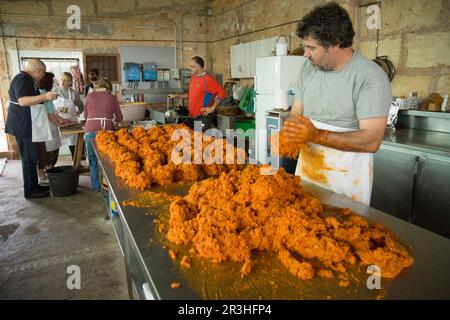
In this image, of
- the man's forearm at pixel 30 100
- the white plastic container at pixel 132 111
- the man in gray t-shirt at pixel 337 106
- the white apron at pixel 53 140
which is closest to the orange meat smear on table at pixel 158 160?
the man in gray t-shirt at pixel 337 106

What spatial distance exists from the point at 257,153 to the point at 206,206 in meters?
4.07

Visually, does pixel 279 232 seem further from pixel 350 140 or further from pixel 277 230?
pixel 350 140

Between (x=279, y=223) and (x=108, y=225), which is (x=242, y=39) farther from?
(x=279, y=223)

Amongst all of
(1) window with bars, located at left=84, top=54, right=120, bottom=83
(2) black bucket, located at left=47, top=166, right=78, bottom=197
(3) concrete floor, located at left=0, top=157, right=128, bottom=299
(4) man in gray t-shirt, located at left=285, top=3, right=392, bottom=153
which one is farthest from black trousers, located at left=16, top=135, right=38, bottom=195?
(4) man in gray t-shirt, located at left=285, top=3, right=392, bottom=153

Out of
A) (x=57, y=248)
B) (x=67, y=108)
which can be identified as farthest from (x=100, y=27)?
(x=57, y=248)

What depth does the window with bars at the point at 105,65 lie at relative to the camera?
7.47 metres

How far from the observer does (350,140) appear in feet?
5.86

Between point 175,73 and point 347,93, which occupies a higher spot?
point 175,73

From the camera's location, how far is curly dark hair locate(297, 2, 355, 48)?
1.82 m

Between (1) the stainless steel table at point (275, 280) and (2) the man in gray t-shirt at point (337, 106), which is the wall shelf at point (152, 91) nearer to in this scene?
(2) the man in gray t-shirt at point (337, 106)

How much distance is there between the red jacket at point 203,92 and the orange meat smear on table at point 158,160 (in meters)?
2.35

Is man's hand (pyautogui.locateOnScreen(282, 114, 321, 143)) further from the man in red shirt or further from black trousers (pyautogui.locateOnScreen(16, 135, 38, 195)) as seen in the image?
black trousers (pyautogui.locateOnScreen(16, 135, 38, 195))

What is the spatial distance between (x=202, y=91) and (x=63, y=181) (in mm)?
2449
